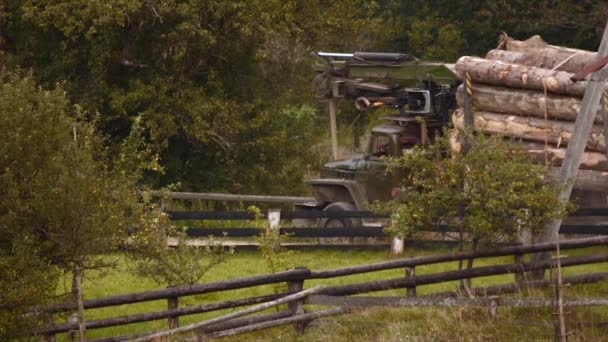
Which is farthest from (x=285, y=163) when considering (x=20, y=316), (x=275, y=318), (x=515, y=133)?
(x=20, y=316)

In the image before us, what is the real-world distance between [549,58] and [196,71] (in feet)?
30.6

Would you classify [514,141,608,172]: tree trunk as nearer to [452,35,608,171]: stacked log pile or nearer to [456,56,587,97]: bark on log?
[452,35,608,171]: stacked log pile

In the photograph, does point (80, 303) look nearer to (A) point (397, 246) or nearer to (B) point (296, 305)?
(B) point (296, 305)

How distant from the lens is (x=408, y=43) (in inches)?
1502

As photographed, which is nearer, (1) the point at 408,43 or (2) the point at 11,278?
(2) the point at 11,278

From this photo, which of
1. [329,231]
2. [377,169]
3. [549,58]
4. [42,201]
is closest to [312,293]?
[42,201]

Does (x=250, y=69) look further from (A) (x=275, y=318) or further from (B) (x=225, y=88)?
(A) (x=275, y=318)

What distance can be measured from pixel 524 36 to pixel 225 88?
1118 cm

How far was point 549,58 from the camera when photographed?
20703mm

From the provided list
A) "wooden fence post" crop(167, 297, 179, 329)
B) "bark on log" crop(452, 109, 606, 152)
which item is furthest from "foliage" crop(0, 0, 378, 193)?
"wooden fence post" crop(167, 297, 179, 329)

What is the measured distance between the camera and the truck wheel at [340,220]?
22609 mm

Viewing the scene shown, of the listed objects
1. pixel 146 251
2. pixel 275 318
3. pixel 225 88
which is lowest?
pixel 275 318

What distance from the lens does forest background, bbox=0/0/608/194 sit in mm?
25688

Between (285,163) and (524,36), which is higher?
(524,36)
